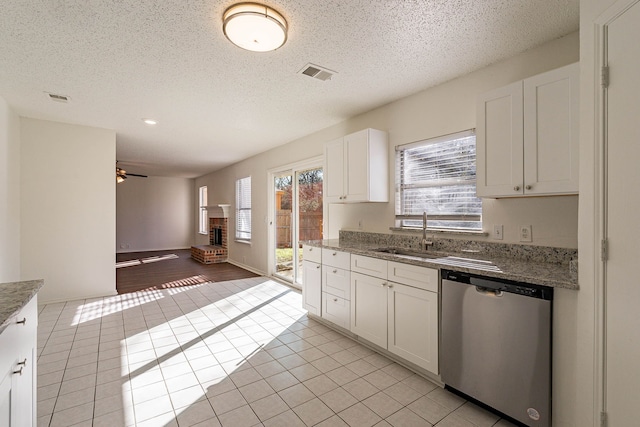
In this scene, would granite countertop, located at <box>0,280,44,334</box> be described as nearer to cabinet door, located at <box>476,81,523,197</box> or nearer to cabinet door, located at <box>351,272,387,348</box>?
cabinet door, located at <box>351,272,387,348</box>

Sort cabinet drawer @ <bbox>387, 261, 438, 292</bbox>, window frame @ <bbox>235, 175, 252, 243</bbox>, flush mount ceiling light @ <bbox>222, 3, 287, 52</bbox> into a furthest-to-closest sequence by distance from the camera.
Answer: window frame @ <bbox>235, 175, 252, 243</bbox>
cabinet drawer @ <bbox>387, 261, 438, 292</bbox>
flush mount ceiling light @ <bbox>222, 3, 287, 52</bbox>

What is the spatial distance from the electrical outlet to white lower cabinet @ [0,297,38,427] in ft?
9.46

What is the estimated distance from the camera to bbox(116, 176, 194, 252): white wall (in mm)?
9609

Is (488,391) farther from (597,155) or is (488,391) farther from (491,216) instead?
(597,155)

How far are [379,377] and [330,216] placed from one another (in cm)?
232

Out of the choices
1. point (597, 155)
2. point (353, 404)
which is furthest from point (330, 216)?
point (597, 155)

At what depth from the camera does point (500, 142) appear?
2.11m

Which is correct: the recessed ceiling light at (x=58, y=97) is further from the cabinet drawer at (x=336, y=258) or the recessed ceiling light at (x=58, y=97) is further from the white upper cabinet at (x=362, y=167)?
the cabinet drawer at (x=336, y=258)

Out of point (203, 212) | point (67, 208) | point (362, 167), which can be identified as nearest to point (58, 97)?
point (67, 208)

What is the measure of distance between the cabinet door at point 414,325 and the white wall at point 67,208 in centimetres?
429

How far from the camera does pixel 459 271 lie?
6.57ft

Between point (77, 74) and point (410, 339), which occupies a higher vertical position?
point (77, 74)

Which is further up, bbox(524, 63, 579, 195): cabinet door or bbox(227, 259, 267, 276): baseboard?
bbox(524, 63, 579, 195): cabinet door

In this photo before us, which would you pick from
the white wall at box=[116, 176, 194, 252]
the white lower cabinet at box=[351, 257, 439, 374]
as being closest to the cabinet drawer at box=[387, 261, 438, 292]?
the white lower cabinet at box=[351, 257, 439, 374]
